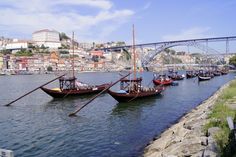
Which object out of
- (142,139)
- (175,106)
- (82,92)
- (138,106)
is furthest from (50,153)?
(82,92)

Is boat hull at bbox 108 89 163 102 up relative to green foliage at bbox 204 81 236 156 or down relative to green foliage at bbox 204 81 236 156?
down

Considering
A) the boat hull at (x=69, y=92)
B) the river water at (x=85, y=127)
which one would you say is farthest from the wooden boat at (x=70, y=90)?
the river water at (x=85, y=127)

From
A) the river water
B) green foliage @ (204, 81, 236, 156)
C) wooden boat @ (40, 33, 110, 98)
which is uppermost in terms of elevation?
green foliage @ (204, 81, 236, 156)

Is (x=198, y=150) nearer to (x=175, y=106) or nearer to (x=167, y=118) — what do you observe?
(x=167, y=118)

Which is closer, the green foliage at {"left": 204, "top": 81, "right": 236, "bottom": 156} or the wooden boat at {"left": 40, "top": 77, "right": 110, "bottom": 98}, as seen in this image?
the green foliage at {"left": 204, "top": 81, "right": 236, "bottom": 156}

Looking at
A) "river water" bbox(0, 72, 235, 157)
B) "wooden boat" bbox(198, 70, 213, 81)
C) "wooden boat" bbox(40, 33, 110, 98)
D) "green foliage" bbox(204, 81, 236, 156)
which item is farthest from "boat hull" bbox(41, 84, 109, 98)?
"wooden boat" bbox(198, 70, 213, 81)

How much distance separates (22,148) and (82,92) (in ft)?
95.6

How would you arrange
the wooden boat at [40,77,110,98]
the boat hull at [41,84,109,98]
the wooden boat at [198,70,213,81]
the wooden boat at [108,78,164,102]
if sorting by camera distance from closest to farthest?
the wooden boat at [108,78,164,102] < the boat hull at [41,84,109,98] < the wooden boat at [40,77,110,98] < the wooden boat at [198,70,213,81]

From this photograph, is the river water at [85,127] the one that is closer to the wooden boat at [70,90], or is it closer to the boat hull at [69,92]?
the boat hull at [69,92]

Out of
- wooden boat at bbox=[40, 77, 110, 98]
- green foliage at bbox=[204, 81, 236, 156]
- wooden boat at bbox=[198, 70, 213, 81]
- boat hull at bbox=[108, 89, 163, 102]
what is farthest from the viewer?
wooden boat at bbox=[198, 70, 213, 81]

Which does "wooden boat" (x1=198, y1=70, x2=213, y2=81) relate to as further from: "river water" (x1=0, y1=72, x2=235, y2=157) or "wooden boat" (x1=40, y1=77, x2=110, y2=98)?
"river water" (x1=0, y1=72, x2=235, y2=157)

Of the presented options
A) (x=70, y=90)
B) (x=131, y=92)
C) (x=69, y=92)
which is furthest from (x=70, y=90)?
(x=131, y=92)

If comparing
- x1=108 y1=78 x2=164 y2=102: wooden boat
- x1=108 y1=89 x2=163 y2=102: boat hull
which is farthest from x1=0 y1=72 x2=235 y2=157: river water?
x1=108 y1=78 x2=164 y2=102: wooden boat

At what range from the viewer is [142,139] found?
21766mm
